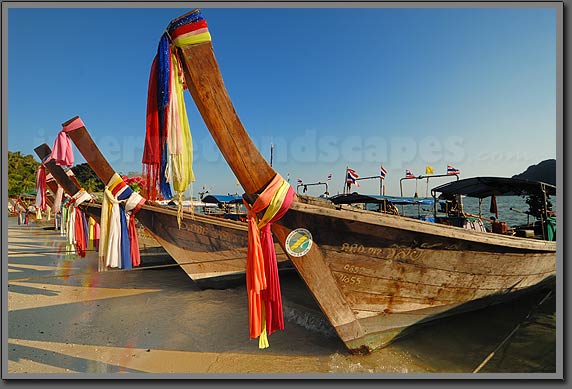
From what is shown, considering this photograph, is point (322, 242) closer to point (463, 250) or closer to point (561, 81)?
point (463, 250)

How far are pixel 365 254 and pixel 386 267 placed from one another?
28cm

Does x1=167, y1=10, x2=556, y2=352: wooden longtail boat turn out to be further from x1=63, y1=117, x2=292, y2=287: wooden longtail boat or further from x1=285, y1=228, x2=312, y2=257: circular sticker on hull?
x1=63, y1=117, x2=292, y2=287: wooden longtail boat

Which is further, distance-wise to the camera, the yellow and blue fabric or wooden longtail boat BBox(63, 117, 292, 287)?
wooden longtail boat BBox(63, 117, 292, 287)

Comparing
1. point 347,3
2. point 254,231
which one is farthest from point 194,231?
point 347,3

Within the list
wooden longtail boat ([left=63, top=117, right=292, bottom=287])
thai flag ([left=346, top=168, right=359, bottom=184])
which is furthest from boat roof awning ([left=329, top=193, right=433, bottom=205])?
wooden longtail boat ([left=63, top=117, right=292, bottom=287])

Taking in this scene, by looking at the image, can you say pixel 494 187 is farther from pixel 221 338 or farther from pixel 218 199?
pixel 218 199

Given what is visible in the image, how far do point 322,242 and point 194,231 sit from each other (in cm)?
334

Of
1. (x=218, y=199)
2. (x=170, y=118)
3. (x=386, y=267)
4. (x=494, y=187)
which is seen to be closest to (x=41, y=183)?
(x=170, y=118)

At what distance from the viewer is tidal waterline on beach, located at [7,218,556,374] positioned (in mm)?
3361

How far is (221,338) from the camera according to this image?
13.1ft

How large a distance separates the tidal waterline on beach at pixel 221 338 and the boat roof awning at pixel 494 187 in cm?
194

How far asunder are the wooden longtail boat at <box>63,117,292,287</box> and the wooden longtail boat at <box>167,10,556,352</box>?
7.28 ft

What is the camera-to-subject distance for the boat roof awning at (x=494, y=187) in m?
5.83

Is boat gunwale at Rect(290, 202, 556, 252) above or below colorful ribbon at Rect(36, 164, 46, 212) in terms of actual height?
below
